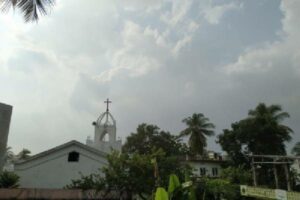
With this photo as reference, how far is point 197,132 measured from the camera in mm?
50281

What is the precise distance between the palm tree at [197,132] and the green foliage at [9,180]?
29.1 m

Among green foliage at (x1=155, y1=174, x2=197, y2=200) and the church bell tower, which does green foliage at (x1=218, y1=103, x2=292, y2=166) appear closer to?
the church bell tower

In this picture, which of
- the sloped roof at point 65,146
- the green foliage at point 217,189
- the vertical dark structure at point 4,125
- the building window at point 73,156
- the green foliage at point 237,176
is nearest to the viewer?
the vertical dark structure at point 4,125

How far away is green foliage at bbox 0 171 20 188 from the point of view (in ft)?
78.2

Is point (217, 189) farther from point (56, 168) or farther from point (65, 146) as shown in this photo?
point (56, 168)

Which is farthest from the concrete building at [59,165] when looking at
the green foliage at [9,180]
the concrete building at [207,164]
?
the concrete building at [207,164]

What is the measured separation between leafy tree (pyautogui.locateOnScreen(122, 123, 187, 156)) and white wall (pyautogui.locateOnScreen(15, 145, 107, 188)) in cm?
1847

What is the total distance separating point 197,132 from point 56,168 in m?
27.2

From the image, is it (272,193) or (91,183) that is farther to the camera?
(91,183)

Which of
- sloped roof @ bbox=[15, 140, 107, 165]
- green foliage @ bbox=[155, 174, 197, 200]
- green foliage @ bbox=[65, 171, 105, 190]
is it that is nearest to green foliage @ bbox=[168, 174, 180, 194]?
green foliage @ bbox=[155, 174, 197, 200]

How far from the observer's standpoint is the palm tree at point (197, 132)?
50156 mm

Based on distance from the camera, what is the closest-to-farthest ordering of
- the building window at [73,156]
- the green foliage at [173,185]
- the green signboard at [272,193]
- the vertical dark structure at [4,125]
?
the green foliage at [173,185], the vertical dark structure at [4,125], the green signboard at [272,193], the building window at [73,156]

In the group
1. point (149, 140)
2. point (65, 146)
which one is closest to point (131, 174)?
point (65, 146)

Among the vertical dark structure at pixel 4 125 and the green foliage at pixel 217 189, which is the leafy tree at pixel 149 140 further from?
the vertical dark structure at pixel 4 125
